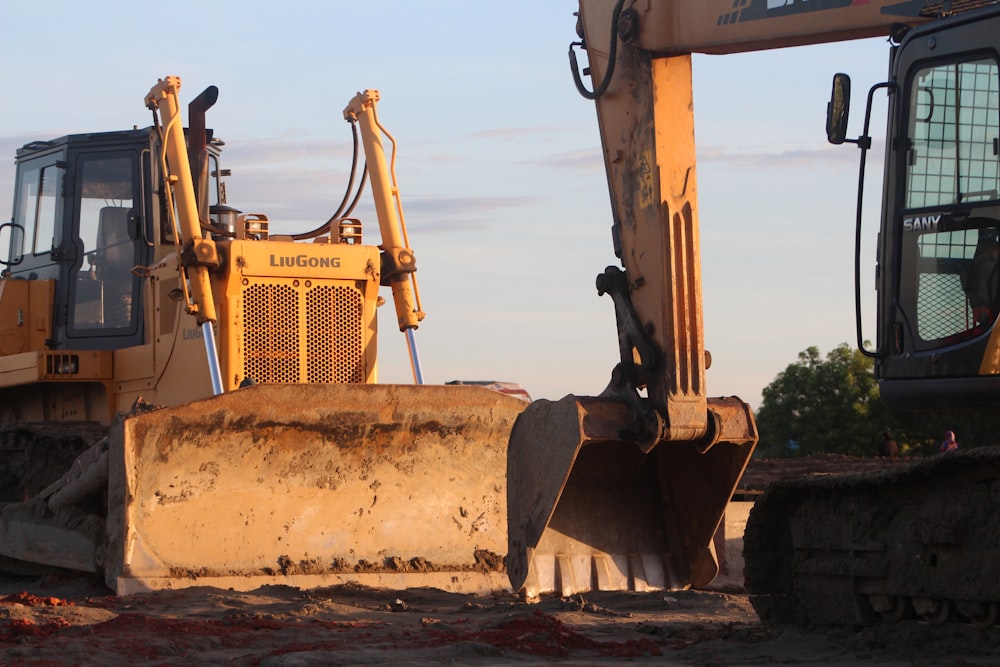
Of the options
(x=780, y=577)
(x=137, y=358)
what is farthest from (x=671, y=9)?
(x=137, y=358)

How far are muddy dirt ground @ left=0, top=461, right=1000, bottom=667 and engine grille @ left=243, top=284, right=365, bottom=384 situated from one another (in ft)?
6.50

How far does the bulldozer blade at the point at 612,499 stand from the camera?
7.06 meters

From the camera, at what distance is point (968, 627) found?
17.2 feet

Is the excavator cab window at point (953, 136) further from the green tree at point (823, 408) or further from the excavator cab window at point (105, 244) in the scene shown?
the green tree at point (823, 408)

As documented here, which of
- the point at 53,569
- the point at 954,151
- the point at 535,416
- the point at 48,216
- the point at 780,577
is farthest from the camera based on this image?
the point at 48,216

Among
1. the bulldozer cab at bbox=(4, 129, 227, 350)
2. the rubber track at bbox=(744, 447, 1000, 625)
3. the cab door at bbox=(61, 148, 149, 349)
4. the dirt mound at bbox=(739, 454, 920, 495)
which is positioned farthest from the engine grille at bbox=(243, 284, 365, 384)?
the dirt mound at bbox=(739, 454, 920, 495)

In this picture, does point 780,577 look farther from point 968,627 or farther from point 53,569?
point 53,569

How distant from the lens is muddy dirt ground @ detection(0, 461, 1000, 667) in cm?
552

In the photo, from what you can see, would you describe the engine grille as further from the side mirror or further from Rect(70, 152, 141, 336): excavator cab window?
the side mirror

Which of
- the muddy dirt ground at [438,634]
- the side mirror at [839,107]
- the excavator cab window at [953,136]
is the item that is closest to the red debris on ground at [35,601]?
the muddy dirt ground at [438,634]

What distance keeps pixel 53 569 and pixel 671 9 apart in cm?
521

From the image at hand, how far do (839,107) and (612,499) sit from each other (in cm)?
287

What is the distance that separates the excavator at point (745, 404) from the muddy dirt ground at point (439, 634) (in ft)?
0.56

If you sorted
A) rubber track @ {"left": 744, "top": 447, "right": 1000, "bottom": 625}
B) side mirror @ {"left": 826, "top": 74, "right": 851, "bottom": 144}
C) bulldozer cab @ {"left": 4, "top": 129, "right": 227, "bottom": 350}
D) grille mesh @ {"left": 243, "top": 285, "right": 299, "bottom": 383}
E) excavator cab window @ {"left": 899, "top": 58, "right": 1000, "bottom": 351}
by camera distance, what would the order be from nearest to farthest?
rubber track @ {"left": 744, "top": 447, "right": 1000, "bottom": 625}
excavator cab window @ {"left": 899, "top": 58, "right": 1000, "bottom": 351}
side mirror @ {"left": 826, "top": 74, "right": 851, "bottom": 144}
grille mesh @ {"left": 243, "top": 285, "right": 299, "bottom": 383}
bulldozer cab @ {"left": 4, "top": 129, "right": 227, "bottom": 350}
